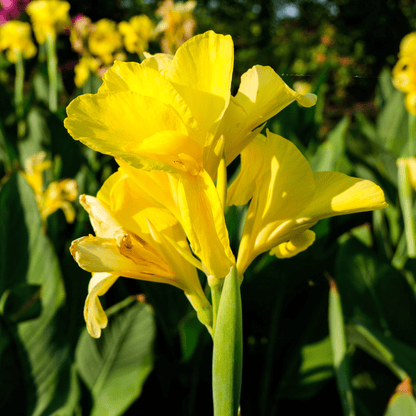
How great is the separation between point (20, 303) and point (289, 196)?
0.57 metres

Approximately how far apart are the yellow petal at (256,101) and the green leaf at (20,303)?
0.54 m

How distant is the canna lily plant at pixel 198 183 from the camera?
1.19 ft

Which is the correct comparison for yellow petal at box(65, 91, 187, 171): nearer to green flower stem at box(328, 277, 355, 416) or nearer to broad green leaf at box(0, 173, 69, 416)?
green flower stem at box(328, 277, 355, 416)

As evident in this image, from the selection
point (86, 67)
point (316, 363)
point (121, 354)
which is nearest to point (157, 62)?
point (121, 354)

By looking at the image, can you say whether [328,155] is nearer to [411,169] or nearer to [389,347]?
[411,169]

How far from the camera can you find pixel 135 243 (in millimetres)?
428

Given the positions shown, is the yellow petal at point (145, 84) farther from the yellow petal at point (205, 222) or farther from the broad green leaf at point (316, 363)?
the broad green leaf at point (316, 363)

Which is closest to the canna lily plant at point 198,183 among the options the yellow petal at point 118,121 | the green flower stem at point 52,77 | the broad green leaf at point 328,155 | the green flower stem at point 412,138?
the yellow petal at point 118,121

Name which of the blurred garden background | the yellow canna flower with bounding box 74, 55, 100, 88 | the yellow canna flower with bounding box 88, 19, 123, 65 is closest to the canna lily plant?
the blurred garden background

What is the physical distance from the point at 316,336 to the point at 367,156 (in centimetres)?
91

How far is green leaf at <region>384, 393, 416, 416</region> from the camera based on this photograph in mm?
612

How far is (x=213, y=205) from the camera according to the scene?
0.38m

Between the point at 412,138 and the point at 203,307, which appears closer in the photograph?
the point at 203,307

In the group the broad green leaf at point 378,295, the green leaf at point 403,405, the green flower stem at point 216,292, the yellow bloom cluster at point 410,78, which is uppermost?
the green flower stem at point 216,292
